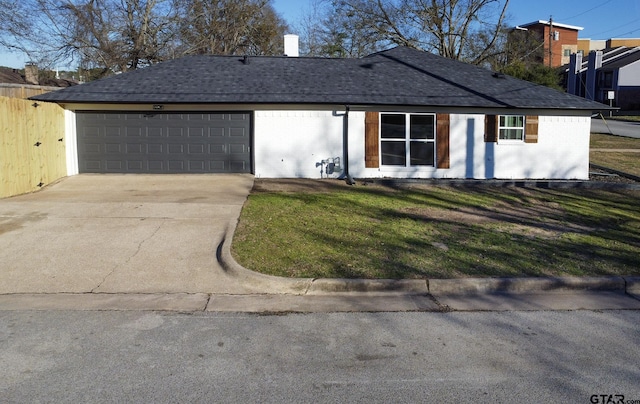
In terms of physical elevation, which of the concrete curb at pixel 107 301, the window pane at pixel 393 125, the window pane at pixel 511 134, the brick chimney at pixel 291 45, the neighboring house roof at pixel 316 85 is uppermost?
the brick chimney at pixel 291 45

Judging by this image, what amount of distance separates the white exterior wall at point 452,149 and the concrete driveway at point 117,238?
2.85 metres

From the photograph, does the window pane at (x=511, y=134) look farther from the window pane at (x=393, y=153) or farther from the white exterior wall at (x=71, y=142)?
the white exterior wall at (x=71, y=142)

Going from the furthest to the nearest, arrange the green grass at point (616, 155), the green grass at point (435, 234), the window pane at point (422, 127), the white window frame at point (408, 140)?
the green grass at point (616, 155)
the window pane at point (422, 127)
the white window frame at point (408, 140)
the green grass at point (435, 234)

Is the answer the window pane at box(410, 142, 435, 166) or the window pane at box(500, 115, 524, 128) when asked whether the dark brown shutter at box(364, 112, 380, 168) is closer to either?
the window pane at box(410, 142, 435, 166)

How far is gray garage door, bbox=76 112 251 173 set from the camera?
17.1 m

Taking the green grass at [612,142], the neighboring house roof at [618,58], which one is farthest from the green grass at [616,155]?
the neighboring house roof at [618,58]

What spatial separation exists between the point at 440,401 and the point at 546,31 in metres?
90.7

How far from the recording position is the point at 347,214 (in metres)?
11.7

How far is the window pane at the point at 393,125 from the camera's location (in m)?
17.6

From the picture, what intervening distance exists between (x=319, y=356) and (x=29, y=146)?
11033 mm

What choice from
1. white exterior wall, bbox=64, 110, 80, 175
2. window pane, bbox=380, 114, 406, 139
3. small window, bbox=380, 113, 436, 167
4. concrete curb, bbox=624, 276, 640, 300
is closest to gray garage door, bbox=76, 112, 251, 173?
white exterior wall, bbox=64, 110, 80, 175

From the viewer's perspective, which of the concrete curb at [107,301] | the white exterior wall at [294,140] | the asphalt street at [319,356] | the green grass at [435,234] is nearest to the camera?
the asphalt street at [319,356]

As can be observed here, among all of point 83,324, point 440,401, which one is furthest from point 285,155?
point 440,401

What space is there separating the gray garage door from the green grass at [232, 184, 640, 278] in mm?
3509
